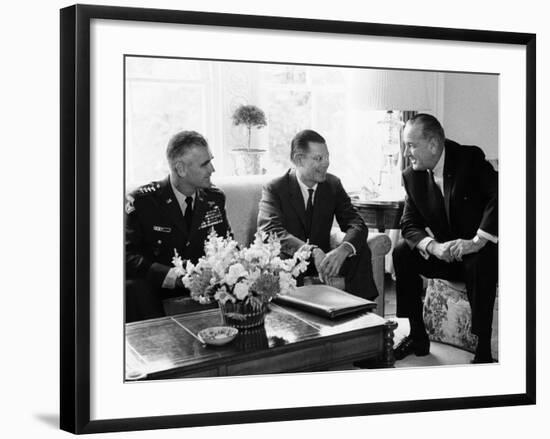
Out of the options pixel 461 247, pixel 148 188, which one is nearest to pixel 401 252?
pixel 461 247

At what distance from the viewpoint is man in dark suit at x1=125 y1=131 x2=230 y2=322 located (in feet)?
10.6

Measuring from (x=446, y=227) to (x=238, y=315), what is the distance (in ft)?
3.26

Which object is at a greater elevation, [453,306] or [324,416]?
[453,306]

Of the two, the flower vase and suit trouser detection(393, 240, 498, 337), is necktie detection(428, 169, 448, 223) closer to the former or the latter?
suit trouser detection(393, 240, 498, 337)

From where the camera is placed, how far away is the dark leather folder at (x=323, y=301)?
11.3 ft

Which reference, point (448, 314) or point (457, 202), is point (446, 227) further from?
point (448, 314)

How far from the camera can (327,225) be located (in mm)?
3525

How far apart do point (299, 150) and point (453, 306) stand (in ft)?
3.16

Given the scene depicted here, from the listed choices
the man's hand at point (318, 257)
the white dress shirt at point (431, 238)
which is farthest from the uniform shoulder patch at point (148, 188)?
the white dress shirt at point (431, 238)

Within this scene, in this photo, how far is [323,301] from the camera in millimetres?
3469

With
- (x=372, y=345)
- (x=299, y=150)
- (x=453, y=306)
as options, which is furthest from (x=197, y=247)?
(x=453, y=306)

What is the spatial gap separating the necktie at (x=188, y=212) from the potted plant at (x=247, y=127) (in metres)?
0.21

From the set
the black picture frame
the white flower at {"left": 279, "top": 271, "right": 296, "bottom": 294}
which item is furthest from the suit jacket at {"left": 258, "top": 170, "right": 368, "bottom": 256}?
the black picture frame

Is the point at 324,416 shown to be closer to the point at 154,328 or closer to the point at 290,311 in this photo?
the point at 290,311
